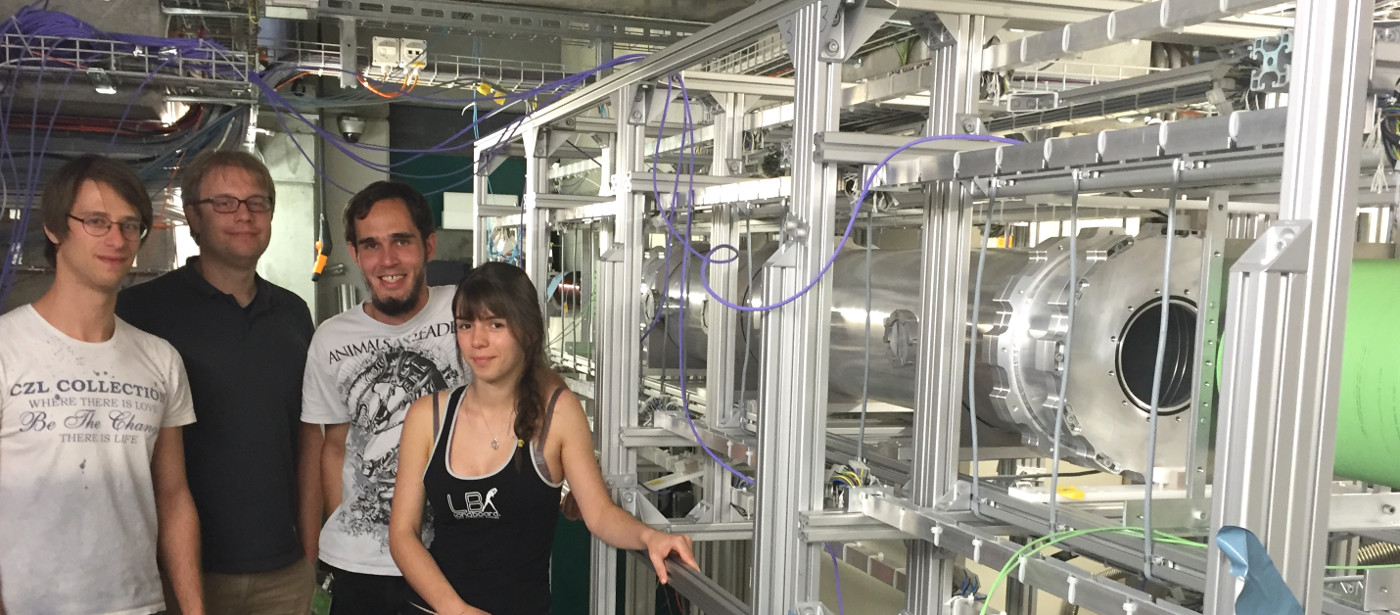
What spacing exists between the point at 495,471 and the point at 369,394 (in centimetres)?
47

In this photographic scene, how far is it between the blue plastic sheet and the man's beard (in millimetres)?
1552

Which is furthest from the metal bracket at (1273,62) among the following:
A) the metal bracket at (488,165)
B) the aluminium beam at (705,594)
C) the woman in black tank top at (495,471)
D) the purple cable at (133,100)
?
the metal bracket at (488,165)

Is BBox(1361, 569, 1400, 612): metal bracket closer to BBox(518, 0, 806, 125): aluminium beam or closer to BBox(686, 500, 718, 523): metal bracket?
BBox(518, 0, 806, 125): aluminium beam

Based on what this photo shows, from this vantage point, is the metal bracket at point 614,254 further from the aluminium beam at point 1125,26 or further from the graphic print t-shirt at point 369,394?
the aluminium beam at point 1125,26

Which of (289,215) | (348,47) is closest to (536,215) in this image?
(348,47)

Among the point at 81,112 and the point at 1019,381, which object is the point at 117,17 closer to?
the point at 81,112

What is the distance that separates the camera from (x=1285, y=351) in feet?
3.03

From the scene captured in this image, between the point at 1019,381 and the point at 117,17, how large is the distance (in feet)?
9.58

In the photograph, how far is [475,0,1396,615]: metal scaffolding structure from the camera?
926 millimetres

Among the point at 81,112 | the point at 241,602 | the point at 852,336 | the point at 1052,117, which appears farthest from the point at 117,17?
the point at 1052,117

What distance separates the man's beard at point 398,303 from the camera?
6.70 ft

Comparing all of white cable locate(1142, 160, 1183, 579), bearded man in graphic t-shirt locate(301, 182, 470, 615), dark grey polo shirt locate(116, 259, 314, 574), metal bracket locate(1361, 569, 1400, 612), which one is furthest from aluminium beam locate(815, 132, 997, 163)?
dark grey polo shirt locate(116, 259, 314, 574)

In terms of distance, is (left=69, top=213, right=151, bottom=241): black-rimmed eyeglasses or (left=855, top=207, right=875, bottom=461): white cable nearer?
(left=69, top=213, right=151, bottom=241): black-rimmed eyeglasses

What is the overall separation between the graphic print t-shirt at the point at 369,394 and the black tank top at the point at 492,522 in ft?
1.07
